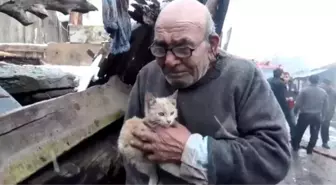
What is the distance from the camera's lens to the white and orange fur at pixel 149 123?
1724 mm

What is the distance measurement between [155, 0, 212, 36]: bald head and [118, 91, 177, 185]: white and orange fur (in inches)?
12.7

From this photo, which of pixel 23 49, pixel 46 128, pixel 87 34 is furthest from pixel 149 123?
pixel 87 34

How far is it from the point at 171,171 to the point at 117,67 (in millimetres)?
1859

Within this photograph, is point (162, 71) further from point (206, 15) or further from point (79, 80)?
point (79, 80)

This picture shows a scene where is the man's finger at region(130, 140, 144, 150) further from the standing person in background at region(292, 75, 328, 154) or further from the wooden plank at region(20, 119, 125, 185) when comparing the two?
the standing person in background at region(292, 75, 328, 154)

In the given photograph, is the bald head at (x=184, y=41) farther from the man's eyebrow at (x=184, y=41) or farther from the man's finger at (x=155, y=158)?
the man's finger at (x=155, y=158)

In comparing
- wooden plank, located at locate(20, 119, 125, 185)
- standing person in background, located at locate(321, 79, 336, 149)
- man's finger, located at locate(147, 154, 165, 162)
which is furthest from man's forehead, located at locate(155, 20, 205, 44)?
standing person in background, located at locate(321, 79, 336, 149)

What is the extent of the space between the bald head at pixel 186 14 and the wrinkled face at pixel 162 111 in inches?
12.8

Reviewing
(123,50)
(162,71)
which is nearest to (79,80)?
(123,50)

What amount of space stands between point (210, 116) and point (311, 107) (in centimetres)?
805

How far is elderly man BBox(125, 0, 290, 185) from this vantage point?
5.29 feet

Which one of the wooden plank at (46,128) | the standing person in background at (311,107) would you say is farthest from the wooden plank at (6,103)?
the standing person in background at (311,107)

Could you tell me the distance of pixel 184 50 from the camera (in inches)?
64.2

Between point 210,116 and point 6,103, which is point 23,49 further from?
point 210,116
